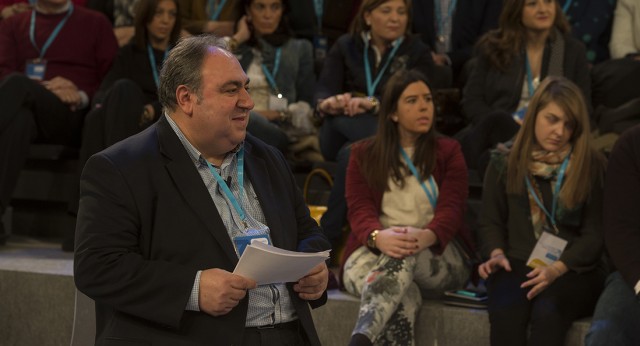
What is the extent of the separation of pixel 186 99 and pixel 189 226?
0.32 m

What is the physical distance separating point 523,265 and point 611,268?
1.22ft

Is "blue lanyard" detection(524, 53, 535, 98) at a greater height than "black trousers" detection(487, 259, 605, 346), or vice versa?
"blue lanyard" detection(524, 53, 535, 98)

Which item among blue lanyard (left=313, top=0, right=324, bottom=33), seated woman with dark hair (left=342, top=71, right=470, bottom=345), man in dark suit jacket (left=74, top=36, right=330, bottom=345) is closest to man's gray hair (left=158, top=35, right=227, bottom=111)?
man in dark suit jacket (left=74, top=36, right=330, bottom=345)

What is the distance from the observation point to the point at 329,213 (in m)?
4.46

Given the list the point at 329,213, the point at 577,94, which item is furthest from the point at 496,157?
the point at 329,213

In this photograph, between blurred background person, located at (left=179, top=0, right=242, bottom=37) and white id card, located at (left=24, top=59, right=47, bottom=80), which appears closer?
white id card, located at (left=24, top=59, right=47, bottom=80)

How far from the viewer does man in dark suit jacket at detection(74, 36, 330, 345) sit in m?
2.36

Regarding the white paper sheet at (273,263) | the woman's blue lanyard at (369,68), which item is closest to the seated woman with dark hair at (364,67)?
the woman's blue lanyard at (369,68)

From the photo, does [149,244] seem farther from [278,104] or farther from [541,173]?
[278,104]

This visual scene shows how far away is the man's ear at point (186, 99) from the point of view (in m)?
2.53

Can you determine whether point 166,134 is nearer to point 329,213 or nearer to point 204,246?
point 204,246

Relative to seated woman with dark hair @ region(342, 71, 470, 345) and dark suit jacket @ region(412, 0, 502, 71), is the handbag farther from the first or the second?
dark suit jacket @ region(412, 0, 502, 71)

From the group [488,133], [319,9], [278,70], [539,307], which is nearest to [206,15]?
[319,9]

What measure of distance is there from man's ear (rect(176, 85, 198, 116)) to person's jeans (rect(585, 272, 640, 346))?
162 centimetres
